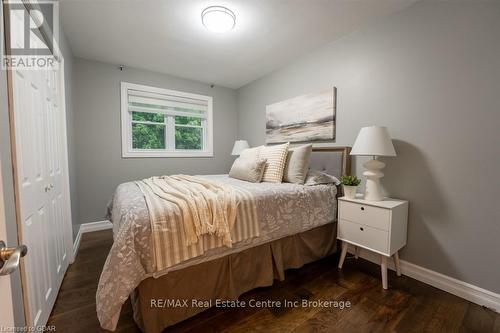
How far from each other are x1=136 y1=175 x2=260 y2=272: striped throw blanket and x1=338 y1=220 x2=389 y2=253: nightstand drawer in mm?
935

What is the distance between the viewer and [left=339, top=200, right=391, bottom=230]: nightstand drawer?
5.59ft

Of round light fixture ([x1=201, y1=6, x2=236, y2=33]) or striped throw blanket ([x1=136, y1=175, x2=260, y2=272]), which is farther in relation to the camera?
round light fixture ([x1=201, y1=6, x2=236, y2=33])

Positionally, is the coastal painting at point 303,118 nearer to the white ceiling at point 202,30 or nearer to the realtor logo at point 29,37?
the white ceiling at point 202,30

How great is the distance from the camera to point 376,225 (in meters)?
1.75

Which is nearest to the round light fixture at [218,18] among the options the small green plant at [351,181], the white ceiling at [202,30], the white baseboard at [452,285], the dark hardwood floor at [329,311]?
the white ceiling at [202,30]

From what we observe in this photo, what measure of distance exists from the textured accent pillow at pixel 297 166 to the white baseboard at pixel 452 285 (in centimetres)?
116

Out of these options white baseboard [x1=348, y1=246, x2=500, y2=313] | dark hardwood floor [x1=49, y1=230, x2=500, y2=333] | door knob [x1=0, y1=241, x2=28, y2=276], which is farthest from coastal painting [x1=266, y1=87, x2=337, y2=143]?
door knob [x1=0, y1=241, x2=28, y2=276]

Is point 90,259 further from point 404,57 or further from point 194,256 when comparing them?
point 404,57

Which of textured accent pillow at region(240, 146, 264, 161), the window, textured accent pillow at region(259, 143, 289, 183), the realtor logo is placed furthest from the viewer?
the window

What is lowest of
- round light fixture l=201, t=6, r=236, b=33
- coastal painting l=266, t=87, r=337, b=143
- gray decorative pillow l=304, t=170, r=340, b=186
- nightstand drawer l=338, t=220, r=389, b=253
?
nightstand drawer l=338, t=220, r=389, b=253

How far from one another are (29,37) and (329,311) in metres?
2.58

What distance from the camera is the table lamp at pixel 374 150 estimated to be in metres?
1.80

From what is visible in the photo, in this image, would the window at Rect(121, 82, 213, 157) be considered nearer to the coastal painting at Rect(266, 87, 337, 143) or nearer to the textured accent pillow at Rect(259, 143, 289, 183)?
the coastal painting at Rect(266, 87, 337, 143)

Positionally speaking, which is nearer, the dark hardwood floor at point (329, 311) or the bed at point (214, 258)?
the bed at point (214, 258)
